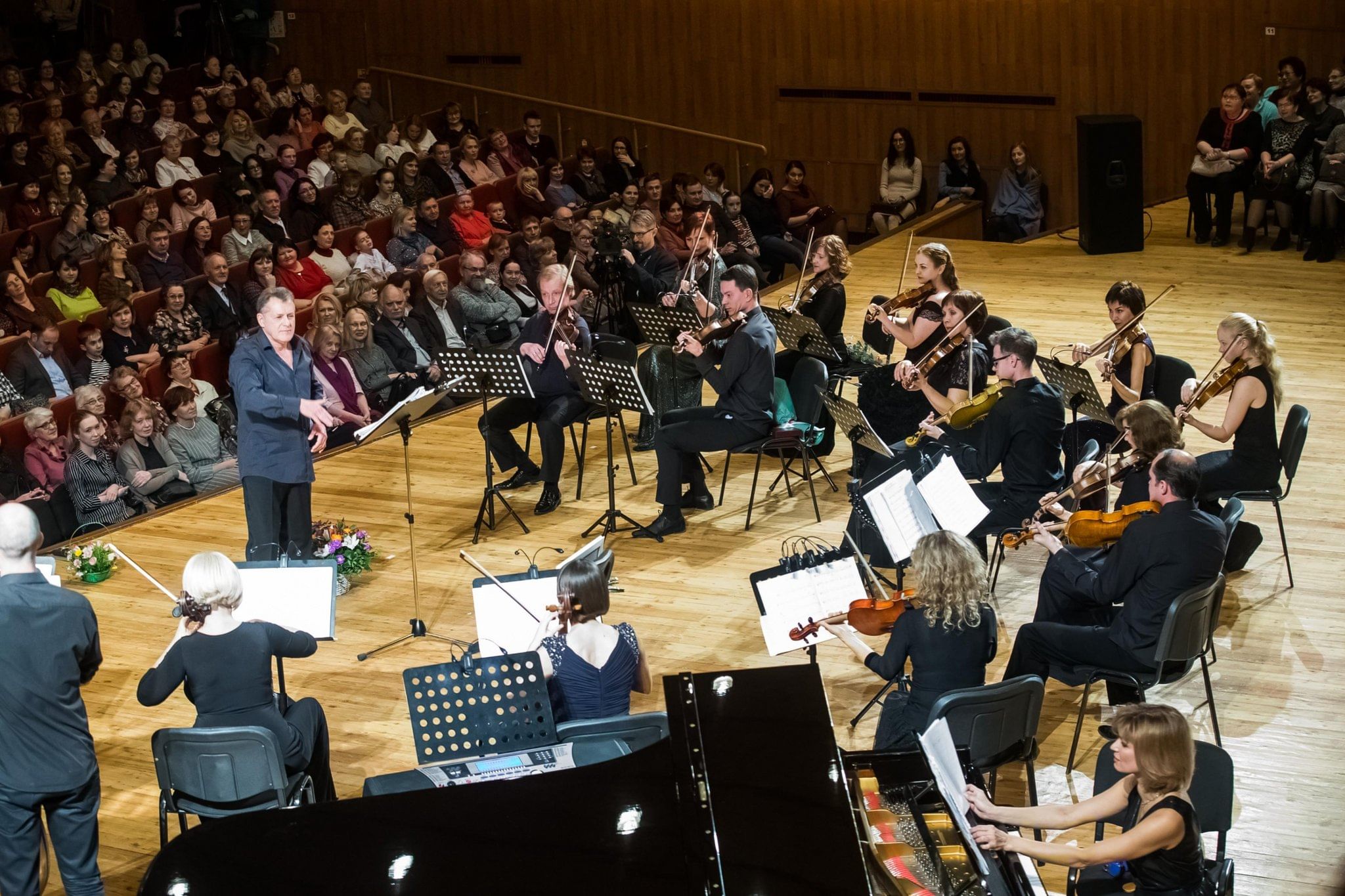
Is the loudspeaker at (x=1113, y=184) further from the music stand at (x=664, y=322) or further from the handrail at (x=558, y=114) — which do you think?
the music stand at (x=664, y=322)

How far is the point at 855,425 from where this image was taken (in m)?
6.00

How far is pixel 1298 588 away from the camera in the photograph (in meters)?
5.97

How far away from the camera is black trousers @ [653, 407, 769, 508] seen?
264 inches

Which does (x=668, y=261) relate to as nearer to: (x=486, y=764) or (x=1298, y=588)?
(x=1298, y=588)

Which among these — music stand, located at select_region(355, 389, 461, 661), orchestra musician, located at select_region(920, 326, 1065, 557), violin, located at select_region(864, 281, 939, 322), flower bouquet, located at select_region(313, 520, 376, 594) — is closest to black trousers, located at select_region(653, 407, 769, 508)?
violin, located at select_region(864, 281, 939, 322)

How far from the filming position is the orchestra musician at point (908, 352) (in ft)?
21.4

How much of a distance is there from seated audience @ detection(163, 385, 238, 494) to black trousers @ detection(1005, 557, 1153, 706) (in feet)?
14.2

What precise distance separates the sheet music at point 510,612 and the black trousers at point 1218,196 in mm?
7885

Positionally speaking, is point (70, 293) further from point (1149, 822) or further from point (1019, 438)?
point (1149, 822)

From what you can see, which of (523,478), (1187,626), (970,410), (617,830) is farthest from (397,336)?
(617,830)

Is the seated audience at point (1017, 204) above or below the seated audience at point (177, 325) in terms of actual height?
above

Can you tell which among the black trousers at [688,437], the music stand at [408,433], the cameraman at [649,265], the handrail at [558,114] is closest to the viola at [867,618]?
the music stand at [408,433]

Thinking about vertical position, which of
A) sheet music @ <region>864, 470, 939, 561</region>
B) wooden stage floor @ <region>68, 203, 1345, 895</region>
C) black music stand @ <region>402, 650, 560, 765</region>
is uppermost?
sheet music @ <region>864, 470, 939, 561</region>

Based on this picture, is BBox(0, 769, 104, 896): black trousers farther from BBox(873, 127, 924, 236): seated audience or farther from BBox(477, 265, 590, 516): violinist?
BBox(873, 127, 924, 236): seated audience
